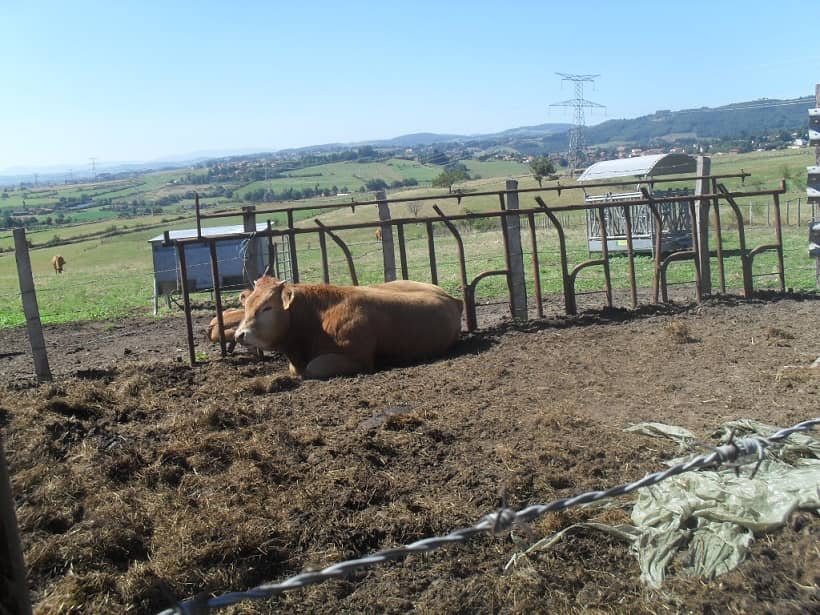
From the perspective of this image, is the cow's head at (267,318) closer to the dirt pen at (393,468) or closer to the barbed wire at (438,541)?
the dirt pen at (393,468)

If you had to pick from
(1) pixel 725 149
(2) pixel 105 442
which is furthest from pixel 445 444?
(1) pixel 725 149

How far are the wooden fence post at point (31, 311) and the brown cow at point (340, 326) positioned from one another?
7.64ft

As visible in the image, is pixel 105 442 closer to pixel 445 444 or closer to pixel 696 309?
pixel 445 444

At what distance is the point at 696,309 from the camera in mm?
10859

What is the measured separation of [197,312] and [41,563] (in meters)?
11.7

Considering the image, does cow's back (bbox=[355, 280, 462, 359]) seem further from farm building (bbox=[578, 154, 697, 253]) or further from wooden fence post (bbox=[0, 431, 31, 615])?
farm building (bbox=[578, 154, 697, 253])

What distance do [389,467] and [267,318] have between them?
397cm

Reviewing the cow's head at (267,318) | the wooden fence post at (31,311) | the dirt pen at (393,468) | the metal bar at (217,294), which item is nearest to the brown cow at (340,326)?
the cow's head at (267,318)

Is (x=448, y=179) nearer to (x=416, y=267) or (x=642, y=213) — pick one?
(x=642, y=213)

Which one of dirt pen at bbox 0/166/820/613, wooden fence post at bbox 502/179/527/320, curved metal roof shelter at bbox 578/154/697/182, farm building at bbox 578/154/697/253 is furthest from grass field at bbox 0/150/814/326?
dirt pen at bbox 0/166/820/613

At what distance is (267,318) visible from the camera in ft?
29.3

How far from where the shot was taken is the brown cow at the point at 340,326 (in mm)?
8883

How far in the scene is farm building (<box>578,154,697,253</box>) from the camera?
23.3 metres

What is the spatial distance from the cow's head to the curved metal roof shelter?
58.9 ft
